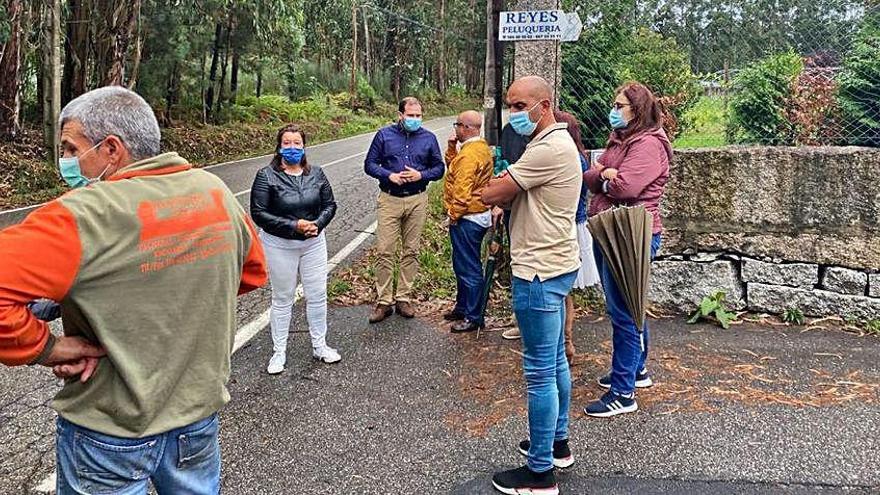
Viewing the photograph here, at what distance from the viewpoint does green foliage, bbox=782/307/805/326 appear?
19.2ft

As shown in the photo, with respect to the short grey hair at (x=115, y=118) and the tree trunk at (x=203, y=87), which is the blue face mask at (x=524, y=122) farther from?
the tree trunk at (x=203, y=87)

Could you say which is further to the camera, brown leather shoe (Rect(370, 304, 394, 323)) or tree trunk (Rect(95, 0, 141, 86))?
tree trunk (Rect(95, 0, 141, 86))

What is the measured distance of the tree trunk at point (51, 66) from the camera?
13.2 meters

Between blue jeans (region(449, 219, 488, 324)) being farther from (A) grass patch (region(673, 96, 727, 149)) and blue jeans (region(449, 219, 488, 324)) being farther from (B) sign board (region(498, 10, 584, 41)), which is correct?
(A) grass patch (region(673, 96, 727, 149))

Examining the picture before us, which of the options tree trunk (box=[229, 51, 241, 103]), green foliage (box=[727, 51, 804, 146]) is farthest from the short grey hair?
tree trunk (box=[229, 51, 241, 103])

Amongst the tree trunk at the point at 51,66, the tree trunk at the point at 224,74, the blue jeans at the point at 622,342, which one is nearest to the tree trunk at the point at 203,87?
the tree trunk at the point at 224,74

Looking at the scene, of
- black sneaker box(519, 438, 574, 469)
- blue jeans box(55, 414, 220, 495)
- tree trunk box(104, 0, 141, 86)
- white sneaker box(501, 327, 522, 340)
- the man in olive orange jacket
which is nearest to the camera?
the man in olive orange jacket

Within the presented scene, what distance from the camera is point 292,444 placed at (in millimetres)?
3885

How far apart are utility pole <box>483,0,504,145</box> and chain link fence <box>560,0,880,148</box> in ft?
2.23

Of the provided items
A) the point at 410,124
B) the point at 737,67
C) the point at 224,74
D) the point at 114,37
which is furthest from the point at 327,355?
the point at 224,74

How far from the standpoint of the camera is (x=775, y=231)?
19.3 feet

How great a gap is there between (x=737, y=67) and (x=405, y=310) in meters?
3.88

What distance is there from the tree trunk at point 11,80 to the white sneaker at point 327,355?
41.2 ft

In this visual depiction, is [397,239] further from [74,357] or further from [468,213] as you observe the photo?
[74,357]
